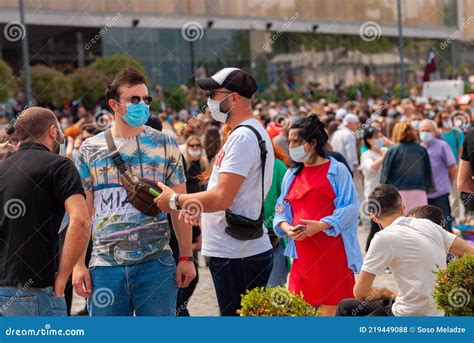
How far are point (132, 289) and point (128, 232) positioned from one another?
0.31 meters

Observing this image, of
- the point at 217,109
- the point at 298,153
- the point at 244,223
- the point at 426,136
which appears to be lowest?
the point at 426,136

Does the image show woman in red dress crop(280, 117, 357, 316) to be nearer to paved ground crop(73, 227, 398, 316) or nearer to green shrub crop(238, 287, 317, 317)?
paved ground crop(73, 227, 398, 316)

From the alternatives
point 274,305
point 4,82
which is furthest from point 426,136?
point 4,82

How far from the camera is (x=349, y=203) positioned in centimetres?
686

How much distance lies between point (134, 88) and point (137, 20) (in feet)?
98.8

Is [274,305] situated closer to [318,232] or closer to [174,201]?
[174,201]

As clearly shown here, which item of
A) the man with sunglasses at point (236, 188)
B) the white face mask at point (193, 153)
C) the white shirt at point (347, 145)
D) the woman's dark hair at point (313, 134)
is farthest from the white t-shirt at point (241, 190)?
the white shirt at point (347, 145)

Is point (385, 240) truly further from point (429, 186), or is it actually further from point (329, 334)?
point (429, 186)

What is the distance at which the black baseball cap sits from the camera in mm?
5360

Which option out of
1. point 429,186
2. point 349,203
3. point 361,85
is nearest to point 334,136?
point 429,186

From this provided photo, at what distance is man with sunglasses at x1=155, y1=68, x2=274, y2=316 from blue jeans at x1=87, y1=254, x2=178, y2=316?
36 cm

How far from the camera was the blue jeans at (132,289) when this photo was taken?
16.7 ft

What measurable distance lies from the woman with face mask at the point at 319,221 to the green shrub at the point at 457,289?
207cm

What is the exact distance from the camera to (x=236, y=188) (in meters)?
5.14
